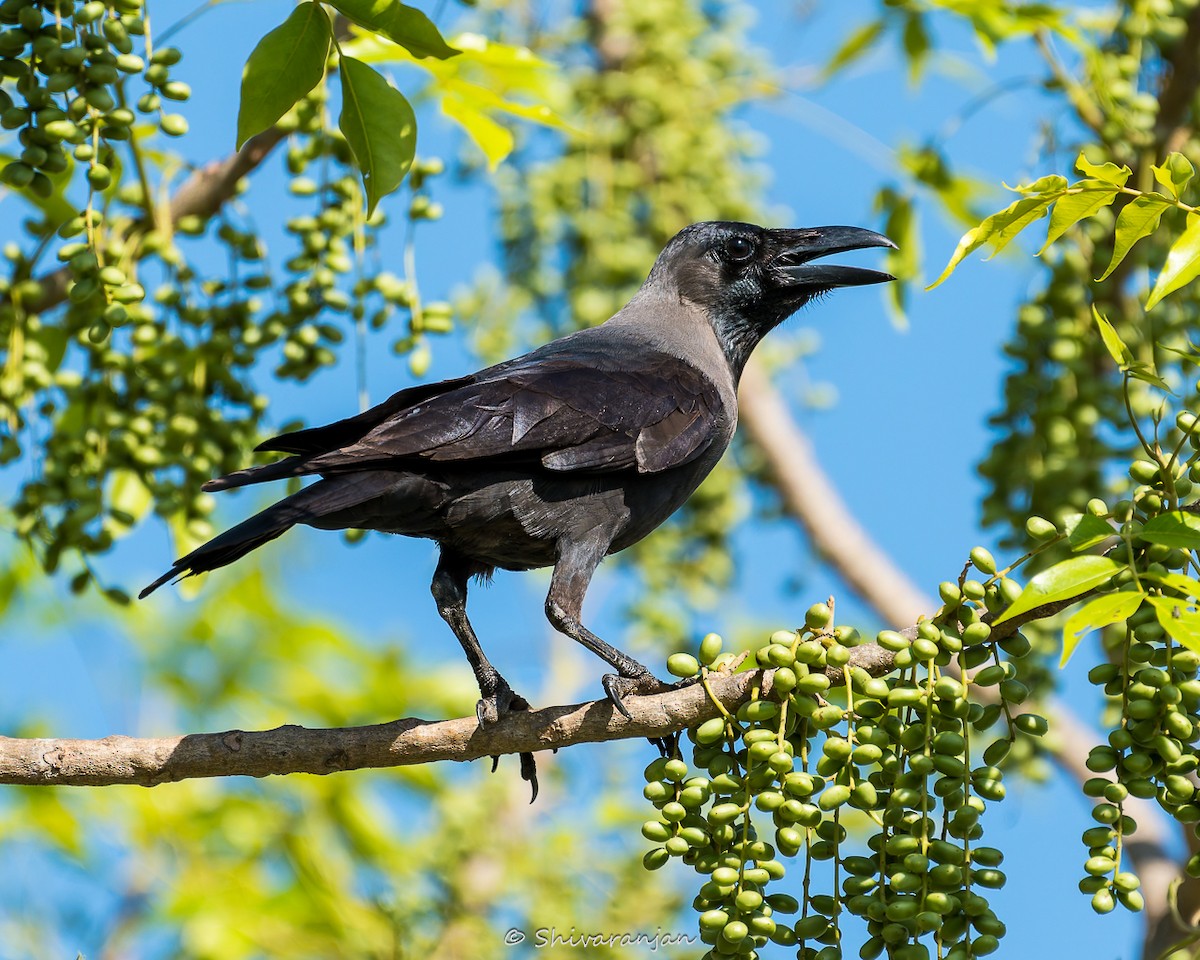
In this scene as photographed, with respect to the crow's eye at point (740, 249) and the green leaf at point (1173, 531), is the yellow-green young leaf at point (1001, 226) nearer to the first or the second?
the green leaf at point (1173, 531)

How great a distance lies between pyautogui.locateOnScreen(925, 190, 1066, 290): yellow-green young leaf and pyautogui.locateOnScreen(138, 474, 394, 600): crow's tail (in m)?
1.52

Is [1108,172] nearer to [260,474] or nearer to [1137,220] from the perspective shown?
[1137,220]

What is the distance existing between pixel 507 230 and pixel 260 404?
8.28 ft

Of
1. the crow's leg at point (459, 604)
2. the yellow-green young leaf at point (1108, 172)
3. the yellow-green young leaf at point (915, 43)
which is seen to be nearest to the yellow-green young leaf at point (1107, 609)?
the yellow-green young leaf at point (1108, 172)

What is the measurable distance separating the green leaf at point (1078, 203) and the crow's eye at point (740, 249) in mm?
2427

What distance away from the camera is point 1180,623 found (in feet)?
6.37

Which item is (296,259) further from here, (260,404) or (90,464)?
(90,464)

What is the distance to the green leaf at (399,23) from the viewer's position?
107 inches

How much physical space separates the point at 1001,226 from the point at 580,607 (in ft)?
5.63

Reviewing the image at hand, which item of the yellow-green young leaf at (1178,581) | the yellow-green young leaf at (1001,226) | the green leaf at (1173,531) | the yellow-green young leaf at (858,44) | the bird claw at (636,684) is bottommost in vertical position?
the yellow-green young leaf at (1178,581)

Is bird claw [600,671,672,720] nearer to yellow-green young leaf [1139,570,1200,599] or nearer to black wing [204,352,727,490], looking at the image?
black wing [204,352,727,490]

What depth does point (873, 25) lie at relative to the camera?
5.41 meters

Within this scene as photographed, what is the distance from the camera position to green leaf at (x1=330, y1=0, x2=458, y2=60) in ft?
8.95

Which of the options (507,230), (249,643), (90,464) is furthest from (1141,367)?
(249,643)
